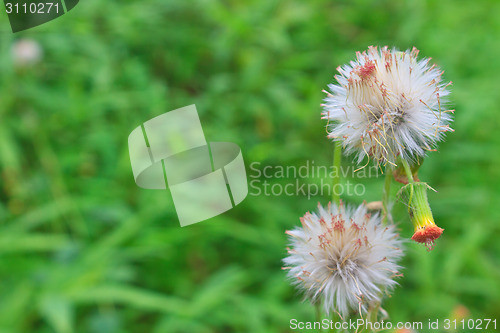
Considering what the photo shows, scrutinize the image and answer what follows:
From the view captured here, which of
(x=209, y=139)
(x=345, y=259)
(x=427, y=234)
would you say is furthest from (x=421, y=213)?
(x=209, y=139)

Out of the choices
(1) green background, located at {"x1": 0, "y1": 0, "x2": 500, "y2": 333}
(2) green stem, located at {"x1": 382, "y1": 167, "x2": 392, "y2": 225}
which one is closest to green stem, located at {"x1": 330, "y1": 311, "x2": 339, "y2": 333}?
(2) green stem, located at {"x1": 382, "y1": 167, "x2": 392, "y2": 225}

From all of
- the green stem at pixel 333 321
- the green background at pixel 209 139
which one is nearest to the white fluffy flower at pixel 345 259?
the green stem at pixel 333 321

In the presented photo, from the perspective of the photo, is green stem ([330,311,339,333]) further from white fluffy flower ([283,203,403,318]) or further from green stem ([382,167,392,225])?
green stem ([382,167,392,225])

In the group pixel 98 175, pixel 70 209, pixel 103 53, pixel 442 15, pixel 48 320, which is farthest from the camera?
pixel 442 15

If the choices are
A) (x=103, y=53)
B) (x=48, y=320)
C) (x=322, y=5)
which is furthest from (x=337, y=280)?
(x=322, y=5)

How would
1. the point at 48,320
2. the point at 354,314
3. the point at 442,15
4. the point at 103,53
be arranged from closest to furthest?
the point at 354,314 < the point at 48,320 < the point at 103,53 < the point at 442,15

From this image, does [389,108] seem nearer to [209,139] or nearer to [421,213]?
[421,213]

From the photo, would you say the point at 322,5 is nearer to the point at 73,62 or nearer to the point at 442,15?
the point at 442,15
